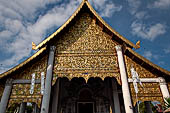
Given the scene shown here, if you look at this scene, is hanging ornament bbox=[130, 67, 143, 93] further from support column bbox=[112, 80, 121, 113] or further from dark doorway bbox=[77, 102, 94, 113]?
dark doorway bbox=[77, 102, 94, 113]

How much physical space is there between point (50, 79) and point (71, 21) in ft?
11.6

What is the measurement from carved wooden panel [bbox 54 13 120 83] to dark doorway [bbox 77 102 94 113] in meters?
2.92

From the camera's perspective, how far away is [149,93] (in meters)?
5.97

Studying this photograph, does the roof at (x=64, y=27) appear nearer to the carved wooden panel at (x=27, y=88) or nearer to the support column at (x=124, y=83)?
the carved wooden panel at (x=27, y=88)

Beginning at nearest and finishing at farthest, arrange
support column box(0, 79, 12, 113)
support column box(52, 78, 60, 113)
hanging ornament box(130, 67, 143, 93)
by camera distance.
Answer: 1. support column box(0, 79, 12, 113)
2. hanging ornament box(130, 67, 143, 93)
3. support column box(52, 78, 60, 113)

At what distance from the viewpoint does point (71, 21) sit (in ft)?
25.0

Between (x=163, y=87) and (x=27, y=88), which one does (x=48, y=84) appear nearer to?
(x=27, y=88)

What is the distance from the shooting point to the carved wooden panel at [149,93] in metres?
5.87

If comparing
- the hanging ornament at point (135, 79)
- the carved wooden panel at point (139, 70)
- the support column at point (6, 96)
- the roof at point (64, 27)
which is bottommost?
the support column at point (6, 96)

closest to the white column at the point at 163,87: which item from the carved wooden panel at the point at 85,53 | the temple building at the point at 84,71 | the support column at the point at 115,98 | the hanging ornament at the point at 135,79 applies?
the temple building at the point at 84,71

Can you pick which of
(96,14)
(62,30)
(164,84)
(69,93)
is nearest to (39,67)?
(62,30)

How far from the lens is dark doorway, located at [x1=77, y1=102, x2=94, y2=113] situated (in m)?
8.21

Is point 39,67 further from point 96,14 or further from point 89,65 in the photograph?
point 96,14

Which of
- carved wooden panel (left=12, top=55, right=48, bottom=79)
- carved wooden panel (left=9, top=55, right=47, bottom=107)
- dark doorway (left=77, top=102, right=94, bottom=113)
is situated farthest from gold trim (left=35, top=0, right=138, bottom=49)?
dark doorway (left=77, top=102, right=94, bottom=113)
